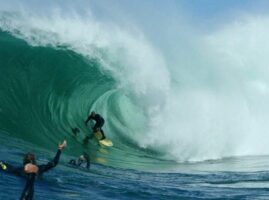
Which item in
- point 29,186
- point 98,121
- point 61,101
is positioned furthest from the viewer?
point 61,101

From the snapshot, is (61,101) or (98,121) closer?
(98,121)

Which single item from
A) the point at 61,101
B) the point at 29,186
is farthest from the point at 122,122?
the point at 29,186

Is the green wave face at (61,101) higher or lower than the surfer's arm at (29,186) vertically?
higher

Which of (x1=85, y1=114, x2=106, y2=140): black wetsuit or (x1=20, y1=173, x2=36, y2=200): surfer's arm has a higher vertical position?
(x1=85, y1=114, x2=106, y2=140): black wetsuit

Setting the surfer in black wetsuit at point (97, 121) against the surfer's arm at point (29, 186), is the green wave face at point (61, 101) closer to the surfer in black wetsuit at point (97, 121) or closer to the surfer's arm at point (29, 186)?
the surfer in black wetsuit at point (97, 121)

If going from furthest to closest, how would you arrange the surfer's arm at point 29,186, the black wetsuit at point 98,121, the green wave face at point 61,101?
the black wetsuit at point 98,121
the green wave face at point 61,101
the surfer's arm at point 29,186

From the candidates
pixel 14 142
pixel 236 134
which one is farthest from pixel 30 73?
pixel 236 134

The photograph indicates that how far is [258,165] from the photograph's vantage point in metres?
16.2

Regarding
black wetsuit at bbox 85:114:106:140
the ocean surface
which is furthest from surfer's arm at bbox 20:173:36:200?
black wetsuit at bbox 85:114:106:140

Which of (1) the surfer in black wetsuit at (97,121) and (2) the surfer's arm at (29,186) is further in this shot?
(1) the surfer in black wetsuit at (97,121)

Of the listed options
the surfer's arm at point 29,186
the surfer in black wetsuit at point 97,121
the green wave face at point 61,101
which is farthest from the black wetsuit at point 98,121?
the surfer's arm at point 29,186

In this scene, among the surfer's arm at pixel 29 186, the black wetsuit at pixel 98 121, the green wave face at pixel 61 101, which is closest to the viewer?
the surfer's arm at pixel 29 186

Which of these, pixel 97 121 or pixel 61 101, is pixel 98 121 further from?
pixel 61 101

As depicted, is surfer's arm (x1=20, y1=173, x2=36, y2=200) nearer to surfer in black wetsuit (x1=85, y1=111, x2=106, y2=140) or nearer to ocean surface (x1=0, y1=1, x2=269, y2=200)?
ocean surface (x1=0, y1=1, x2=269, y2=200)
